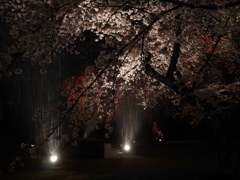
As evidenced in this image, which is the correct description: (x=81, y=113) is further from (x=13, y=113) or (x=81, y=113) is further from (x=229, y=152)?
(x=13, y=113)

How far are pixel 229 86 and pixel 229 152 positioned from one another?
294cm

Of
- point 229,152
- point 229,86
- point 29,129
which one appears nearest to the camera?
point 229,86

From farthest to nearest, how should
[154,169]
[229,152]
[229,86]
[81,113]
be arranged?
1. [154,169]
2. [229,152]
3. [229,86]
4. [81,113]

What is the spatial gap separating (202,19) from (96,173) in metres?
7.57

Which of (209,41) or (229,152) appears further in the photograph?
(209,41)

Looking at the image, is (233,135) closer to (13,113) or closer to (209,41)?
(209,41)

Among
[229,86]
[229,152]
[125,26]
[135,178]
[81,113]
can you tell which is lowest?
[135,178]

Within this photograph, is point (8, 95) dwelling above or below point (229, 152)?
above

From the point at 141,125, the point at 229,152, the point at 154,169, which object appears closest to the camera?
the point at 229,152

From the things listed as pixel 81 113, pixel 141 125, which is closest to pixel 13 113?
pixel 141 125

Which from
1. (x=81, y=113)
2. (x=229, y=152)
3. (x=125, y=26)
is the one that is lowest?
(x=229, y=152)

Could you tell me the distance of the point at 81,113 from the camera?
9.06 m

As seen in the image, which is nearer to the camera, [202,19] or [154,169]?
[202,19]

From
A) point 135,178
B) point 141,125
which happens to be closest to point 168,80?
point 135,178
